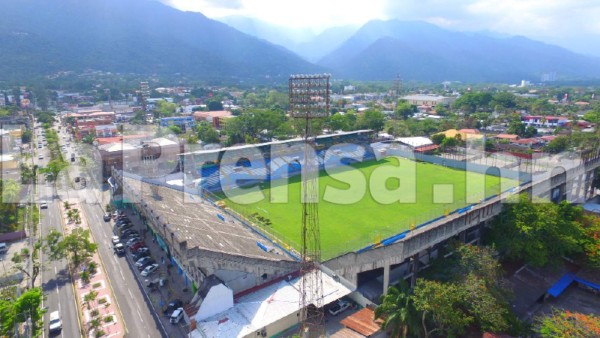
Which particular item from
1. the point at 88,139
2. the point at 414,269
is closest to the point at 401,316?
the point at 414,269

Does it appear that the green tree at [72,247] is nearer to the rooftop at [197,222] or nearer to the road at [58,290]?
the road at [58,290]

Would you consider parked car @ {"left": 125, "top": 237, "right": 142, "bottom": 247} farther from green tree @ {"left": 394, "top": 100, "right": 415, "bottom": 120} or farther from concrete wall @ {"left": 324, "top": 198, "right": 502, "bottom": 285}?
green tree @ {"left": 394, "top": 100, "right": 415, "bottom": 120}

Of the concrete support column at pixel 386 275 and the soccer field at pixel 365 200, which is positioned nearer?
the concrete support column at pixel 386 275

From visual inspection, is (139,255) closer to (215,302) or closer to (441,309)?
(215,302)

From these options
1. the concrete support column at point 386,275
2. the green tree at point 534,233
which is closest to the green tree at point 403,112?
the green tree at point 534,233

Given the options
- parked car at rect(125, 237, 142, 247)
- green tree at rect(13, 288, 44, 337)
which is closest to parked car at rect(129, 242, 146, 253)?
parked car at rect(125, 237, 142, 247)
